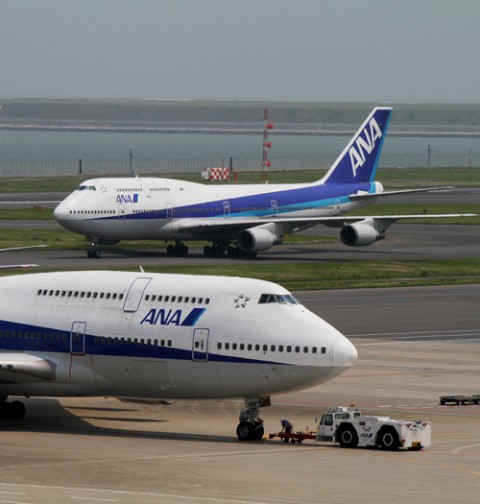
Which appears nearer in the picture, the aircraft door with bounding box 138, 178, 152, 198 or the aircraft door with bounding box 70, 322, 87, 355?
the aircraft door with bounding box 70, 322, 87, 355

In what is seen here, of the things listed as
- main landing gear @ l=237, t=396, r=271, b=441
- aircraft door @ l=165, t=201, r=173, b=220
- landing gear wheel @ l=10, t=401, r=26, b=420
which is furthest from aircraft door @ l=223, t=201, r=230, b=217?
main landing gear @ l=237, t=396, r=271, b=441

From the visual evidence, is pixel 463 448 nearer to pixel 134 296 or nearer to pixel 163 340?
pixel 163 340

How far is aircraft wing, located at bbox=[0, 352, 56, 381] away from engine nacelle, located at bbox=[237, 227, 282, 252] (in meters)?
58.0

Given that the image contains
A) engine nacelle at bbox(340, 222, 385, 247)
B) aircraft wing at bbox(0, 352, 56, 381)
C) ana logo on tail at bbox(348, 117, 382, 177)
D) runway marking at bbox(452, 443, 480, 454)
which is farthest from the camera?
ana logo on tail at bbox(348, 117, 382, 177)

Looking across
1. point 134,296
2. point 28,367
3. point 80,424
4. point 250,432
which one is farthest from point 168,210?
point 250,432

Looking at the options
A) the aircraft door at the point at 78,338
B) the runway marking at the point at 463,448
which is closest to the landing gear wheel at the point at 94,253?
the aircraft door at the point at 78,338

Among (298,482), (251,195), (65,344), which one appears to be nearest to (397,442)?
(298,482)

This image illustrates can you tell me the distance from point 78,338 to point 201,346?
456 cm

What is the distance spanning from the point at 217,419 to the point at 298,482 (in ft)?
43.6

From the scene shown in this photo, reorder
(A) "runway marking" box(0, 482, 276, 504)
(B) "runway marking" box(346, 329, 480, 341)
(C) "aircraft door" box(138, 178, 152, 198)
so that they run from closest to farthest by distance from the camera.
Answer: (A) "runway marking" box(0, 482, 276, 504) < (B) "runway marking" box(346, 329, 480, 341) < (C) "aircraft door" box(138, 178, 152, 198)

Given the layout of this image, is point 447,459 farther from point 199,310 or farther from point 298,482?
point 199,310

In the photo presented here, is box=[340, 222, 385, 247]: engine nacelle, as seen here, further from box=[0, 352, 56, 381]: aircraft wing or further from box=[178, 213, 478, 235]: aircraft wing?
box=[0, 352, 56, 381]: aircraft wing

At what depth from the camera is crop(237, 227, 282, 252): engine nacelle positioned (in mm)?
106688

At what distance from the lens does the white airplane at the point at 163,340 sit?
45.8 meters
